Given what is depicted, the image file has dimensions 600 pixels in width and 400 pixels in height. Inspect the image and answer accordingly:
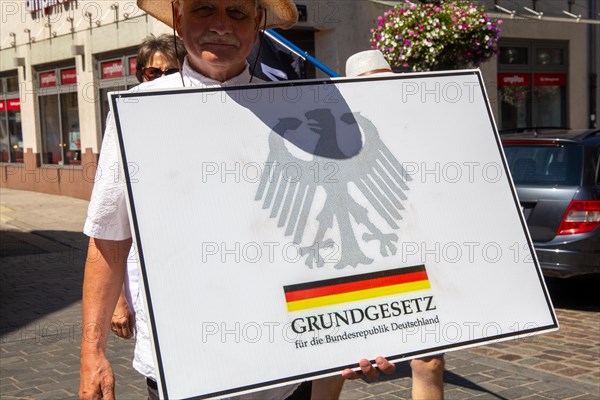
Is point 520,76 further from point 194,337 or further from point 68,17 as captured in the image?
point 194,337

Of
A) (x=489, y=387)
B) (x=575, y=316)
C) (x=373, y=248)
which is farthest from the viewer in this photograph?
(x=575, y=316)

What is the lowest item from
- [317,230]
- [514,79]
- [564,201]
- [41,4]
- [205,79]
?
[564,201]

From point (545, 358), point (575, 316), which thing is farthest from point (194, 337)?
point (575, 316)

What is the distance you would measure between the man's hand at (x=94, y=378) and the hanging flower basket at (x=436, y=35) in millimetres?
10991

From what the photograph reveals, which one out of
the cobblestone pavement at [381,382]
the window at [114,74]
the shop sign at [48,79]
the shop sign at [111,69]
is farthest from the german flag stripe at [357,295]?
the shop sign at [48,79]

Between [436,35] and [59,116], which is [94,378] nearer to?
[436,35]

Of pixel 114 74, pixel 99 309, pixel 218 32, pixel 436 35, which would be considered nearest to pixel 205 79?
pixel 218 32

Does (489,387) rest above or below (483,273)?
below

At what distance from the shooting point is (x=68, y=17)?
18.6 m

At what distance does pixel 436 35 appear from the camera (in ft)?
41.6

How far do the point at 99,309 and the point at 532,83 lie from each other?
61.8 ft

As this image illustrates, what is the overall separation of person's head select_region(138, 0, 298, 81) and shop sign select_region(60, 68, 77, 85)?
57.0ft

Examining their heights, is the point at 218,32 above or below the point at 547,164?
above

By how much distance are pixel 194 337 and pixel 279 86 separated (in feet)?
2.53
